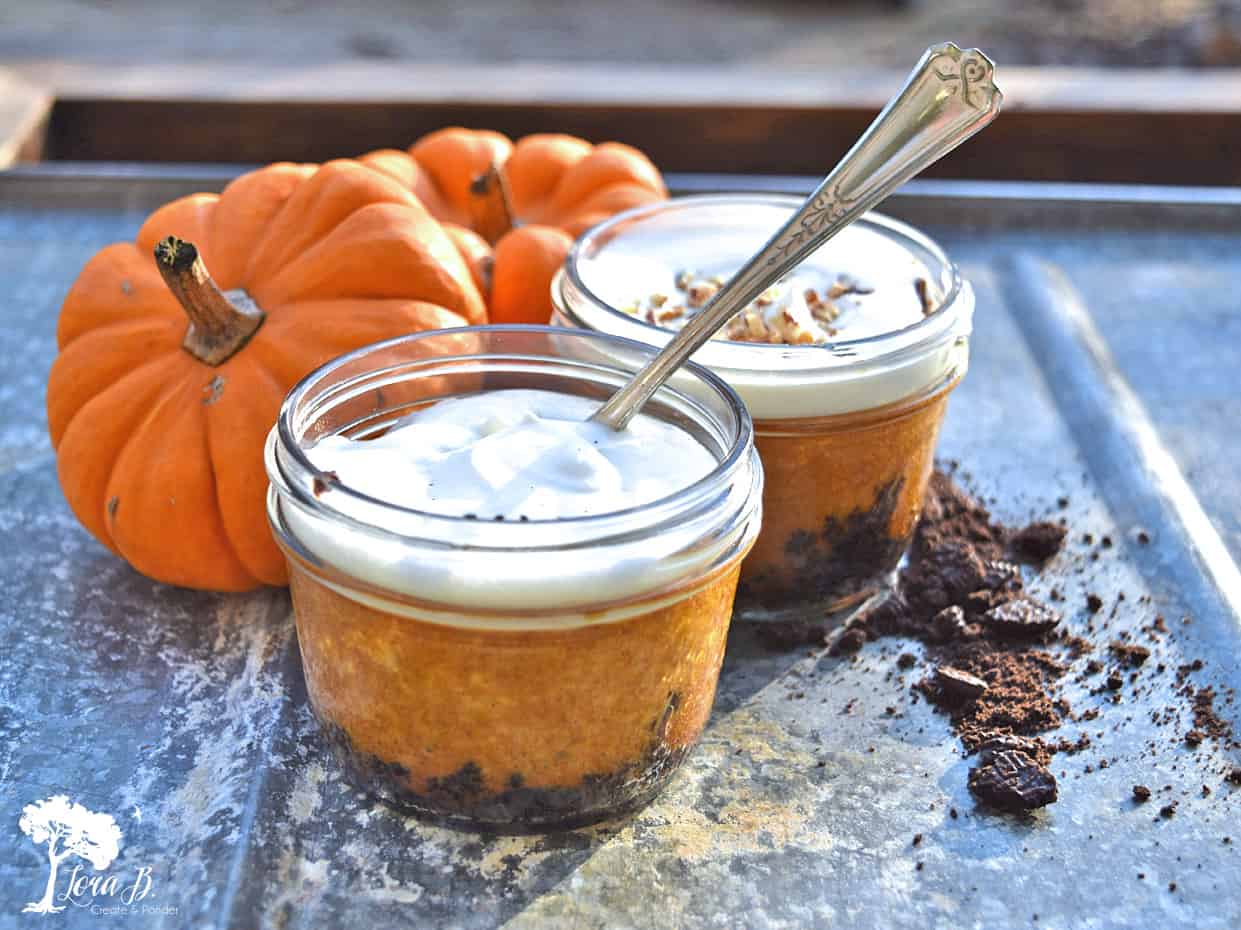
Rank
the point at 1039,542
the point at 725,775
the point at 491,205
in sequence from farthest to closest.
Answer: the point at 491,205 < the point at 1039,542 < the point at 725,775

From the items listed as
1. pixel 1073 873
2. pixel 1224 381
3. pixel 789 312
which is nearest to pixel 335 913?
pixel 1073 873

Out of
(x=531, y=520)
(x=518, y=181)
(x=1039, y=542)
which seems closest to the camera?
(x=531, y=520)

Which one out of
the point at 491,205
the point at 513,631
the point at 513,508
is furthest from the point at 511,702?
the point at 491,205

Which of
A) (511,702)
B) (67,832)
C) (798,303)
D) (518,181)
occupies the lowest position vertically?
(67,832)

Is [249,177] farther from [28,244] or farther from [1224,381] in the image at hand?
[1224,381]

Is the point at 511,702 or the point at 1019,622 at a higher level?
the point at 511,702

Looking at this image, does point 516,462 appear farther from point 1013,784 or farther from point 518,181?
point 518,181

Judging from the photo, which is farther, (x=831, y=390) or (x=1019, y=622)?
(x=1019, y=622)
